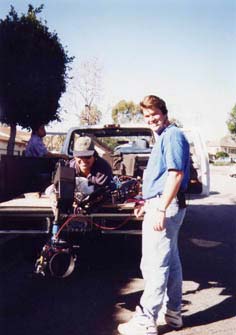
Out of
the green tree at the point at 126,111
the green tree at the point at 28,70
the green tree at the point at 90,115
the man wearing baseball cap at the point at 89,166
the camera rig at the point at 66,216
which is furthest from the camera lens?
the green tree at the point at 126,111

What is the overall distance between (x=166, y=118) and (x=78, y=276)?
240cm

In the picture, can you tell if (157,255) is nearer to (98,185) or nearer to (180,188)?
(180,188)

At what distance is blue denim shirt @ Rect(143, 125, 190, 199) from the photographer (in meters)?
3.02

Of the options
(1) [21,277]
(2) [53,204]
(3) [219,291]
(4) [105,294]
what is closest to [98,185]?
(2) [53,204]

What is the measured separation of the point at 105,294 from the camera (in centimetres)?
413

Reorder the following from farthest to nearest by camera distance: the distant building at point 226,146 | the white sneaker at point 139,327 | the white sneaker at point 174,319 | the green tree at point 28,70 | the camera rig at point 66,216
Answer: the distant building at point 226,146 → the green tree at point 28,70 → the camera rig at point 66,216 → the white sneaker at point 174,319 → the white sneaker at point 139,327

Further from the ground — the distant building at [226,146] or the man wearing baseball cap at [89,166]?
the distant building at [226,146]

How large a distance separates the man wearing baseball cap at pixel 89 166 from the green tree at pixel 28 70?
1369 cm

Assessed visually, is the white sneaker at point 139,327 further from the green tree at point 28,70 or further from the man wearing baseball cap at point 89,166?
the green tree at point 28,70

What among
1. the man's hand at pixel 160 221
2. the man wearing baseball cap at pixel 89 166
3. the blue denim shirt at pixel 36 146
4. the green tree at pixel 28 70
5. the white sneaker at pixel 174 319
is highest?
the green tree at pixel 28 70

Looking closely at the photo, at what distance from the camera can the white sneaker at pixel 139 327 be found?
3131mm

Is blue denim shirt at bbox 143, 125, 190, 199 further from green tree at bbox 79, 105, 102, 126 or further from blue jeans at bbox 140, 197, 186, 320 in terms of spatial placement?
green tree at bbox 79, 105, 102, 126

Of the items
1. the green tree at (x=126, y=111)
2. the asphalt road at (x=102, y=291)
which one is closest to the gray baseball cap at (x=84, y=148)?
the asphalt road at (x=102, y=291)

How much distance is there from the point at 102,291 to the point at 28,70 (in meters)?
16.0
